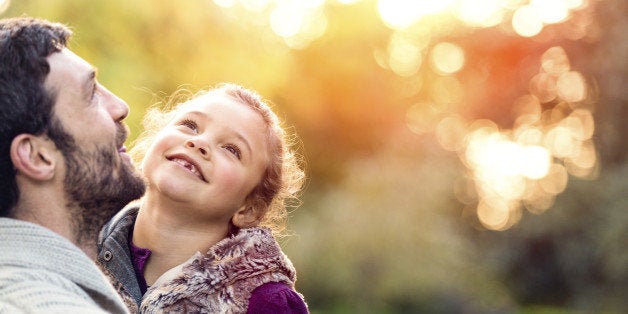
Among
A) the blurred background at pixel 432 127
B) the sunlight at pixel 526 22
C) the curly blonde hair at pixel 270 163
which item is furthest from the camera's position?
the sunlight at pixel 526 22

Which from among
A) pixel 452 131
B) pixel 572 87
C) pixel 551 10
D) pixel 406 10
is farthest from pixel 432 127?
pixel 551 10

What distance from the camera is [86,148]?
1895mm

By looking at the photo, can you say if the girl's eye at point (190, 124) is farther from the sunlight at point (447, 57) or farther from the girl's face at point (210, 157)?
the sunlight at point (447, 57)

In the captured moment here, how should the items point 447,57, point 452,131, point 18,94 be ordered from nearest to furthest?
point 18,94 → point 452,131 → point 447,57

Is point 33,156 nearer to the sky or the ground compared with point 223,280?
nearer to the ground

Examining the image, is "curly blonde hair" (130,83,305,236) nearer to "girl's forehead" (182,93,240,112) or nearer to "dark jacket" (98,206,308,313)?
"girl's forehead" (182,93,240,112)

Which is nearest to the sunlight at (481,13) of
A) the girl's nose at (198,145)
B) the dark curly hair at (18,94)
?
the girl's nose at (198,145)

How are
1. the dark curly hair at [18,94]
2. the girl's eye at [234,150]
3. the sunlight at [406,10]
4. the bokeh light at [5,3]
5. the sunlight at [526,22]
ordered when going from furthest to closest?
the sunlight at [526,22], the sunlight at [406,10], the bokeh light at [5,3], the girl's eye at [234,150], the dark curly hair at [18,94]

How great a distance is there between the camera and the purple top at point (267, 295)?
2.59 m

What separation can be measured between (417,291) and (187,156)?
11085 mm

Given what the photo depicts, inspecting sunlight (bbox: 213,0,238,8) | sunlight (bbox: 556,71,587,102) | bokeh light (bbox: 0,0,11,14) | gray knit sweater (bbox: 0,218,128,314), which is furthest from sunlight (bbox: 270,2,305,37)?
gray knit sweater (bbox: 0,218,128,314)

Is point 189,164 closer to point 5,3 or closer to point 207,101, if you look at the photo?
point 207,101

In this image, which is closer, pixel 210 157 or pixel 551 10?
pixel 210 157

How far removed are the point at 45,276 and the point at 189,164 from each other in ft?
3.50
